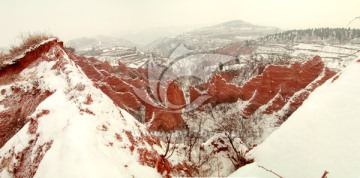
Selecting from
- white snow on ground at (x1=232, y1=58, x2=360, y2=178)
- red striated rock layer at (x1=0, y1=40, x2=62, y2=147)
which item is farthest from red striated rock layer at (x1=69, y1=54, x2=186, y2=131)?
white snow on ground at (x1=232, y1=58, x2=360, y2=178)

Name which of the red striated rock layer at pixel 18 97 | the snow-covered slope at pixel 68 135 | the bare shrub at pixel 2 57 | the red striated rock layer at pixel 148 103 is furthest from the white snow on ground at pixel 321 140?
the red striated rock layer at pixel 148 103

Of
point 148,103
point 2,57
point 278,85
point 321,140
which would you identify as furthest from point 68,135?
point 278,85

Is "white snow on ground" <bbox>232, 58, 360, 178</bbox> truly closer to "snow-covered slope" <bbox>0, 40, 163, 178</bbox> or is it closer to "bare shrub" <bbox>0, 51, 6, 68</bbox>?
"snow-covered slope" <bbox>0, 40, 163, 178</bbox>

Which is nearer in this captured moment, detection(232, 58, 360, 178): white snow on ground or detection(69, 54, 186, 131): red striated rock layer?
detection(232, 58, 360, 178): white snow on ground

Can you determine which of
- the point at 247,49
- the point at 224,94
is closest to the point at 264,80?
Answer: the point at 224,94

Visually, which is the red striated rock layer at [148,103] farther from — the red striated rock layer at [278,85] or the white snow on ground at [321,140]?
the white snow on ground at [321,140]

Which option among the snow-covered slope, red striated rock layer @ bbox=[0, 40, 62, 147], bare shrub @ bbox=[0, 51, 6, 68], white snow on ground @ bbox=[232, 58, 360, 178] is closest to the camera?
white snow on ground @ bbox=[232, 58, 360, 178]

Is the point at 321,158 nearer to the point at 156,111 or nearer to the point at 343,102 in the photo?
the point at 343,102
